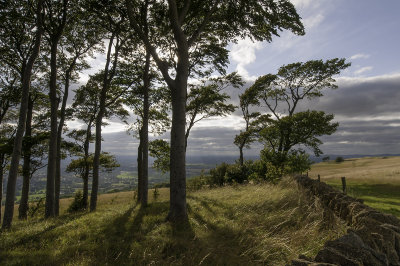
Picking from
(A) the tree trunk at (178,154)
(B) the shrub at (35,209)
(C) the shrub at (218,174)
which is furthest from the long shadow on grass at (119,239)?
(C) the shrub at (218,174)

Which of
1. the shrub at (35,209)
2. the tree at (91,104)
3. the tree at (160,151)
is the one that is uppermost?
the tree at (91,104)

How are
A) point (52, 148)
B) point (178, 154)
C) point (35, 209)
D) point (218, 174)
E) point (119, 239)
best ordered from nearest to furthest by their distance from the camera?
point (119, 239)
point (178, 154)
point (52, 148)
point (35, 209)
point (218, 174)

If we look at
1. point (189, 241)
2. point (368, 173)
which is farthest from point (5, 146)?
point (368, 173)

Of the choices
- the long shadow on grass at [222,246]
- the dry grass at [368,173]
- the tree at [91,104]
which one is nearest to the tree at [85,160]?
the tree at [91,104]

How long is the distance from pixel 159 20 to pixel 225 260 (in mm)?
10946

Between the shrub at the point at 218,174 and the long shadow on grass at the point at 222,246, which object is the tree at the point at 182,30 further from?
the shrub at the point at 218,174

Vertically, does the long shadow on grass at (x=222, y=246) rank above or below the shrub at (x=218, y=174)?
above

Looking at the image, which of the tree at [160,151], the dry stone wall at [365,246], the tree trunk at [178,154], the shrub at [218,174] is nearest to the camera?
the dry stone wall at [365,246]

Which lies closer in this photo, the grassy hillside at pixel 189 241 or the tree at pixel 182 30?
the grassy hillside at pixel 189 241

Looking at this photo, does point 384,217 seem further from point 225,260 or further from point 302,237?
point 225,260

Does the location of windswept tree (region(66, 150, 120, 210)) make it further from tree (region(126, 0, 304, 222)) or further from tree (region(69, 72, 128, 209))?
tree (region(126, 0, 304, 222))

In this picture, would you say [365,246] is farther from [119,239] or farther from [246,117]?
[246,117]

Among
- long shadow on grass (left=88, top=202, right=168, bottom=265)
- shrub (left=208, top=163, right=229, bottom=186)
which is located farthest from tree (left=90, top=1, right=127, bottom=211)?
shrub (left=208, top=163, right=229, bottom=186)

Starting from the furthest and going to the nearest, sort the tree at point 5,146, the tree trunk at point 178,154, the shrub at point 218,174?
the shrub at point 218,174
the tree at point 5,146
the tree trunk at point 178,154
